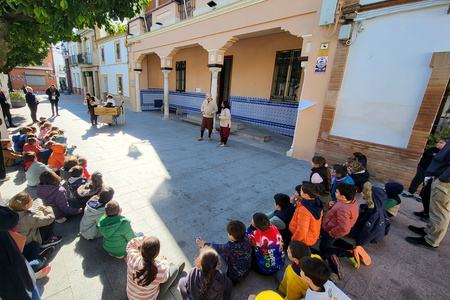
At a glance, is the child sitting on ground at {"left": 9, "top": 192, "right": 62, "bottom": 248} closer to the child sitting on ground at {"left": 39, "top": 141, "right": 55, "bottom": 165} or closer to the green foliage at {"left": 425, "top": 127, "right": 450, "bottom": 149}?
the child sitting on ground at {"left": 39, "top": 141, "right": 55, "bottom": 165}

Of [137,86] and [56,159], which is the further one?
[137,86]

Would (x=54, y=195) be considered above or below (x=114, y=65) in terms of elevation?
below

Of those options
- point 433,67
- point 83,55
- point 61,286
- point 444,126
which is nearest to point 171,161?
point 61,286

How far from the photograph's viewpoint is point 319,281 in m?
1.52

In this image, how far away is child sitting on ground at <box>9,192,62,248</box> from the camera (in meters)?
2.10

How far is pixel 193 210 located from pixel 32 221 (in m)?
1.91

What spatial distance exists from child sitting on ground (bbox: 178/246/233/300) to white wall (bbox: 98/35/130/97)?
14259 millimetres

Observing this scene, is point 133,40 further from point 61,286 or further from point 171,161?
point 61,286

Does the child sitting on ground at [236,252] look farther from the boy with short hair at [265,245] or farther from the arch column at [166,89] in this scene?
the arch column at [166,89]

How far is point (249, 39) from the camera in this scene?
9.29 meters

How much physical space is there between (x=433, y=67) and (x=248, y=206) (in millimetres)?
4240

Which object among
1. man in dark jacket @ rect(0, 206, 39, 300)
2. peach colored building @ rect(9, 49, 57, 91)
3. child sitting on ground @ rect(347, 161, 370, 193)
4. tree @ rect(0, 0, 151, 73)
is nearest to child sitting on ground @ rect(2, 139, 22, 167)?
tree @ rect(0, 0, 151, 73)

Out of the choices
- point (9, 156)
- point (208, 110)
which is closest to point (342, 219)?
point (208, 110)

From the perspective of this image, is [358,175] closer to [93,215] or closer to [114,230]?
[114,230]
